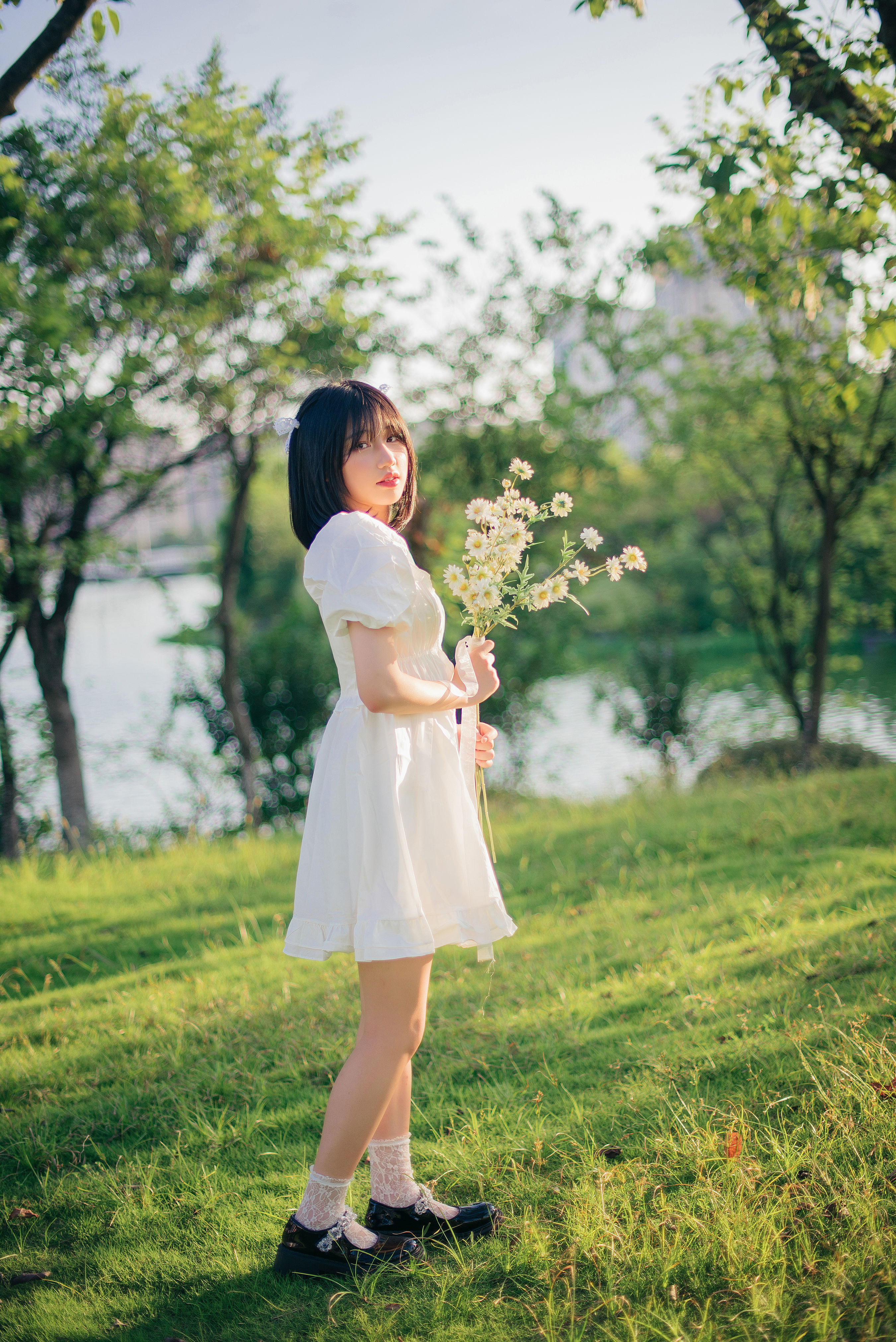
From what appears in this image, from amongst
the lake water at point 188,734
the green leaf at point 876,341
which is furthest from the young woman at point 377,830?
the lake water at point 188,734

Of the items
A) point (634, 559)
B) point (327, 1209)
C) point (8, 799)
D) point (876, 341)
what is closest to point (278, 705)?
point (8, 799)

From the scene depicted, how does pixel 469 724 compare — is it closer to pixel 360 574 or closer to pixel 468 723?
pixel 468 723

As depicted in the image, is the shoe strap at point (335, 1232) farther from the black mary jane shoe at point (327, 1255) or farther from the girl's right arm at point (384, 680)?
the girl's right arm at point (384, 680)

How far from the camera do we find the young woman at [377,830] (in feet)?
6.41

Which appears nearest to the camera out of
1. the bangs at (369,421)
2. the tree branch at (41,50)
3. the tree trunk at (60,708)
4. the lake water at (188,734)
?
the bangs at (369,421)

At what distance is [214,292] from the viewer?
7469 mm

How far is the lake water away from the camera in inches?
344

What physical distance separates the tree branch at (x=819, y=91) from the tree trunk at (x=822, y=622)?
650 centimetres

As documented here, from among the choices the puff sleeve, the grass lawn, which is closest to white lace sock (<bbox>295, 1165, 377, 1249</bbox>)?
the grass lawn

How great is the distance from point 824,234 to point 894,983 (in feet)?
10.9

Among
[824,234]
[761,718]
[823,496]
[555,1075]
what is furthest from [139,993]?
[761,718]

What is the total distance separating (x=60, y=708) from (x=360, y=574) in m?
6.64

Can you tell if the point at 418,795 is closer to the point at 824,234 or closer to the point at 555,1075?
the point at 555,1075

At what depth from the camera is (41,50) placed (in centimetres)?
336
